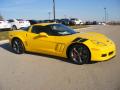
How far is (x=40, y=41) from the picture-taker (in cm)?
870

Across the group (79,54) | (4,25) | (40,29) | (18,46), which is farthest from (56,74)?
(4,25)

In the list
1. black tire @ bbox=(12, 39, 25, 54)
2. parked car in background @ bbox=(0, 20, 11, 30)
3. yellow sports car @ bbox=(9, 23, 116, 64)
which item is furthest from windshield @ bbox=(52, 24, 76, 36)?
parked car in background @ bbox=(0, 20, 11, 30)

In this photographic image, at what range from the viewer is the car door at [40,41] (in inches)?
327

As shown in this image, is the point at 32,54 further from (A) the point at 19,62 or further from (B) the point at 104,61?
(B) the point at 104,61

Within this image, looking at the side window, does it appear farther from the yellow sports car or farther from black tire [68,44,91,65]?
black tire [68,44,91,65]

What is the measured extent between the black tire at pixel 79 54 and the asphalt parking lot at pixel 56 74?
20cm

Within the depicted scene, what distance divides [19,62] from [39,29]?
1.59 meters

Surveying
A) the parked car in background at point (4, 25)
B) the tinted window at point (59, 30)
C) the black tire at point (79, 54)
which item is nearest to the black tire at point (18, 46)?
the tinted window at point (59, 30)

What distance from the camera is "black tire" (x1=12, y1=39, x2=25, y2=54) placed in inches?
378

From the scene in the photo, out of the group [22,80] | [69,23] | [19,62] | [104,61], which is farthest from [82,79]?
[69,23]

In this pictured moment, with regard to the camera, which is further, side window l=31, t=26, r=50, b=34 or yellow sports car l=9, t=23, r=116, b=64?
side window l=31, t=26, r=50, b=34

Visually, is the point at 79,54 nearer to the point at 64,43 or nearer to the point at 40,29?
the point at 64,43

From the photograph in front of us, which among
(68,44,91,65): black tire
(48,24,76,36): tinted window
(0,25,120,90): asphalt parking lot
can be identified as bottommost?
(0,25,120,90): asphalt parking lot

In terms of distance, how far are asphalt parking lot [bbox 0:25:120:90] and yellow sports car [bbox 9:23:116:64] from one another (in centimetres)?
28
